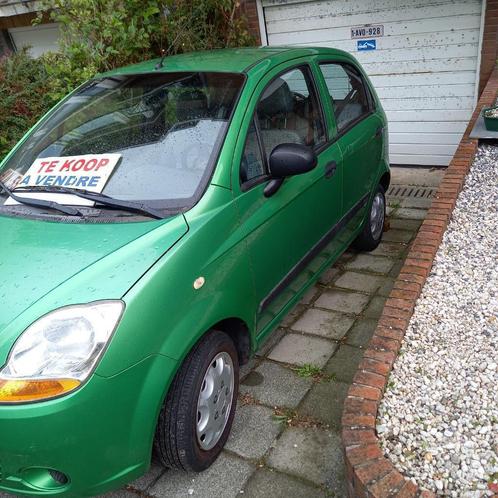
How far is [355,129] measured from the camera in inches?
145

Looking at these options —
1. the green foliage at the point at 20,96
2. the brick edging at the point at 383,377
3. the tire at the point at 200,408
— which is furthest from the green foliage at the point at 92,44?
the tire at the point at 200,408

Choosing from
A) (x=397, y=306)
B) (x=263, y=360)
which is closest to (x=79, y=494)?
(x=263, y=360)

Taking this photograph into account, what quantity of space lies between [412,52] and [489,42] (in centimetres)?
85

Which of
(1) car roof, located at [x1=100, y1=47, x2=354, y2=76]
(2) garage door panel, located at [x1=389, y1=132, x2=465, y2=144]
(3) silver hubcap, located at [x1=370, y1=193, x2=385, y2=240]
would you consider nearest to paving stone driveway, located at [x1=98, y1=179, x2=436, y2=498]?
(3) silver hubcap, located at [x1=370, y1=193, x2=385, y2=240]

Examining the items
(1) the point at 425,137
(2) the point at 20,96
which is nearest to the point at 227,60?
(2) the point at 20,96

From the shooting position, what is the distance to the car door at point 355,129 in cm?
353

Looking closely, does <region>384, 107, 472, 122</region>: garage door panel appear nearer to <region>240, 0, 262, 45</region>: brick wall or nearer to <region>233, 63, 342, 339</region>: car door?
<region>240, 0, 262, 45</region>: brick wall

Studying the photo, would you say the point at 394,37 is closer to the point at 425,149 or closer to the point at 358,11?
the point at 358,11

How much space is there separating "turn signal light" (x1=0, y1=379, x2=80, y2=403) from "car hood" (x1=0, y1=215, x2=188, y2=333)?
21 centimetres

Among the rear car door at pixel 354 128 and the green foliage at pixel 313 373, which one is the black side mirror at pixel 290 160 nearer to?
the rear car door at pixel 354 128

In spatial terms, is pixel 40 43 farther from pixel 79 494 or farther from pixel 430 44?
pixel 79 494

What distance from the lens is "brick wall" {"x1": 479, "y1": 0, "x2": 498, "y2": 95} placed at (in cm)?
539

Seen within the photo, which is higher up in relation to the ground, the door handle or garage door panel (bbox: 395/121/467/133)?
the door handle

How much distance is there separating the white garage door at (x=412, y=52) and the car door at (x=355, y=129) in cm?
234
